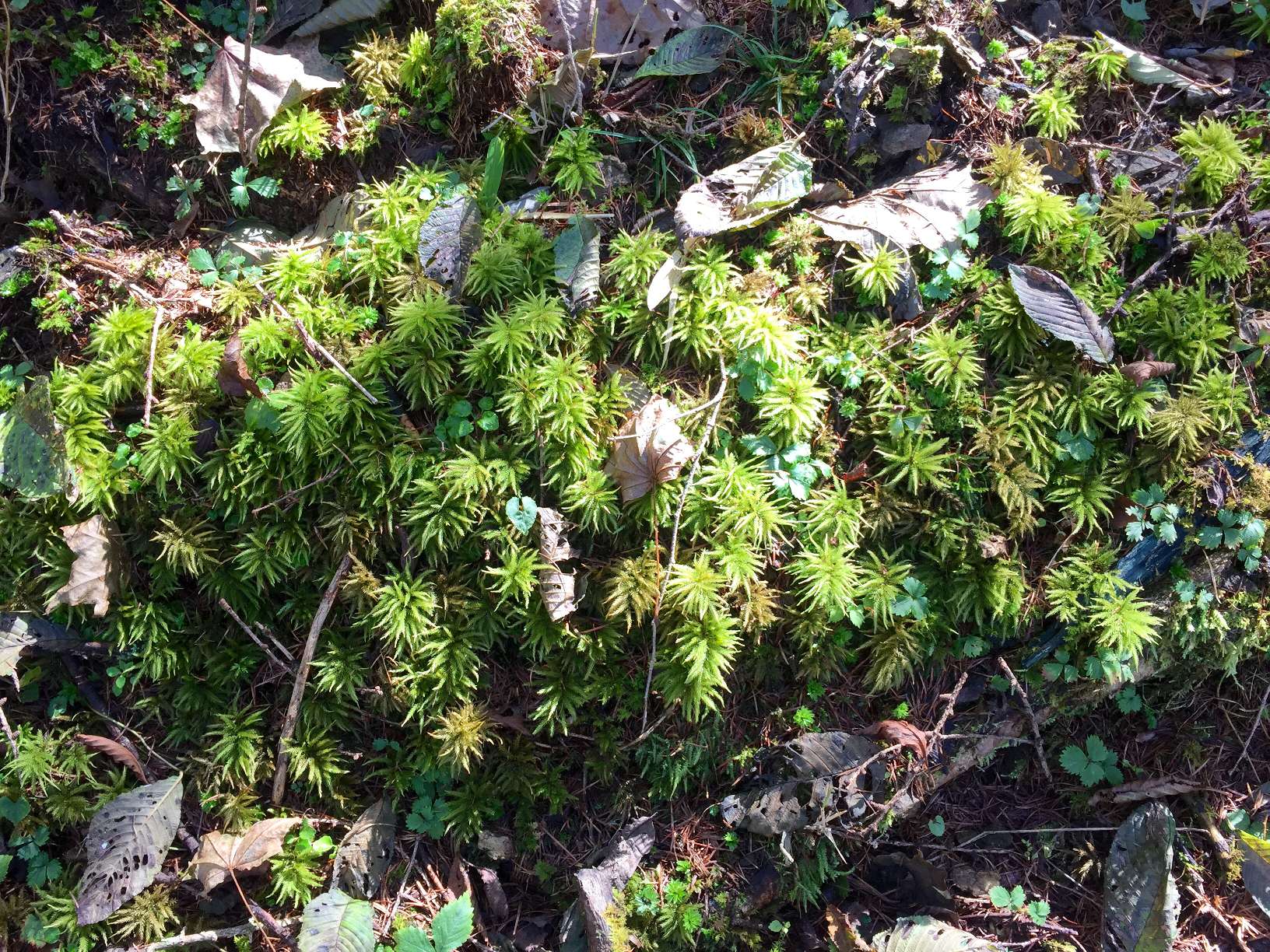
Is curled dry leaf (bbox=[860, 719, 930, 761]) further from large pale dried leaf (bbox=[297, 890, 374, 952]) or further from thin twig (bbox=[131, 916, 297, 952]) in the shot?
thin twig (bbox=[131, 916, 297, 952])

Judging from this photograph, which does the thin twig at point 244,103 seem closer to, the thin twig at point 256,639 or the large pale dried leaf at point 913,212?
the thin twig at point 256,639

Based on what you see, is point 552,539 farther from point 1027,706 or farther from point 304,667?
point 1027,706

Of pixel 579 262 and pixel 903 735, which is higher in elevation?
pixel 579 262

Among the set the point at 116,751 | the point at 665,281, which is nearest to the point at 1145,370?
the point at 665,281

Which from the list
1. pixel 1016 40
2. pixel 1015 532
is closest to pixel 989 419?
pixel 1015 532

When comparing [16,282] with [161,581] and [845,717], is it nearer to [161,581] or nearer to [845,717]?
[161,581]

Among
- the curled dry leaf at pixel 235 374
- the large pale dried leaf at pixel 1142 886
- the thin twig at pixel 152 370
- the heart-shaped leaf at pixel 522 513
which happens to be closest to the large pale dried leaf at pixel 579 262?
the heart-shaped leaf at pixel 522 513

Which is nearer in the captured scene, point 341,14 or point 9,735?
point 9,735
